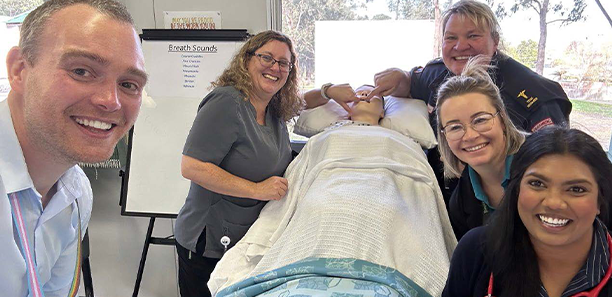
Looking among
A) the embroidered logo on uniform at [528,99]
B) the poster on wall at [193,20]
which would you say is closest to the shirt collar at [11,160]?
the embroidered logo on uniform at [528,99]

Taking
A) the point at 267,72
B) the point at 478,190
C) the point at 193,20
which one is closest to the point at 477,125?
the point at 478,190

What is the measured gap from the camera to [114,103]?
93 cm

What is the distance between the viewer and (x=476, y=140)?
148 centimetres

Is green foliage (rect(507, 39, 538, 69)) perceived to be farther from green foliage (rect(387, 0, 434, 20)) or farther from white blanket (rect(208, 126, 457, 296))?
white blanket (rect(208, 126, 457, 296))

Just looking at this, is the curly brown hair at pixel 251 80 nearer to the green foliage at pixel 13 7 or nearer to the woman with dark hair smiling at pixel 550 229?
the woman with dark hair smiling at pixel 550 229

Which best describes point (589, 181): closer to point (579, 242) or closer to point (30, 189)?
point (579, 242)

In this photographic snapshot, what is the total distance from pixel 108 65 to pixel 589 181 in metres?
1.06

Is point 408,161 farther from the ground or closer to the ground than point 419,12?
closer to the ground

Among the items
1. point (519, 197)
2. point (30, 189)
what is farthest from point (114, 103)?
point (519, 197)

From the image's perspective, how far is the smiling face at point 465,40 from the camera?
77.2 inches

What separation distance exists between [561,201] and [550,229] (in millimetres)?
72

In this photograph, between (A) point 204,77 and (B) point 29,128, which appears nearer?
(B) point 29,128

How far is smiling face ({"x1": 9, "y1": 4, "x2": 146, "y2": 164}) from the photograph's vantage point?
34.5 inches

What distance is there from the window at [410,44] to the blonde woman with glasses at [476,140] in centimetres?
121
